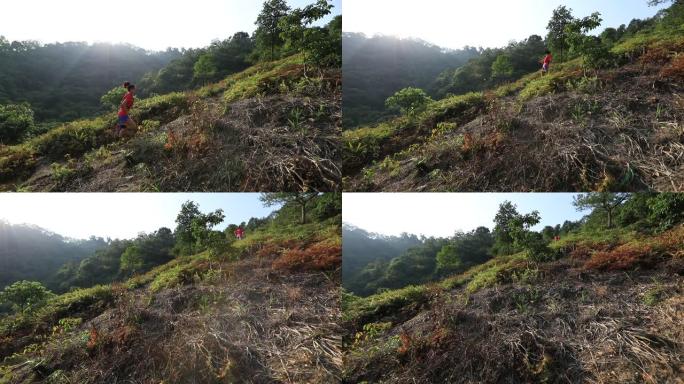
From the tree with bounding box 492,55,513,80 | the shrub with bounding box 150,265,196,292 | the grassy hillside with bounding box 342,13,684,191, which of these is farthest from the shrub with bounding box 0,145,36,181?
the tree with bounding box 492,55,513,80

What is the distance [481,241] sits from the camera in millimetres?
4766

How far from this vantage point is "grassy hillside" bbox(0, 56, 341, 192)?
404cm

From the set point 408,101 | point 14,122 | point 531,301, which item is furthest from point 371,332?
point 14,122

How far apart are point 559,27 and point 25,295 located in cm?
615

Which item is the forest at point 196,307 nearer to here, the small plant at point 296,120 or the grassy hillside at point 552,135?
the small plant at point 296,120

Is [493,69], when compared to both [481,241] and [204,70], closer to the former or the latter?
[481,241]

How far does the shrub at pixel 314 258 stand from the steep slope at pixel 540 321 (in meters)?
0.46

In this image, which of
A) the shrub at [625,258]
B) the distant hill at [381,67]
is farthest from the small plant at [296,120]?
the shrub at [625,258]

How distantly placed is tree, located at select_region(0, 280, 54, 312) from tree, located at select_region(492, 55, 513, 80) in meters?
5.22

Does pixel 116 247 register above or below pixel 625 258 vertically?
above

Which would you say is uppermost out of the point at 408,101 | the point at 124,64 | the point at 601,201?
the point at 124,64

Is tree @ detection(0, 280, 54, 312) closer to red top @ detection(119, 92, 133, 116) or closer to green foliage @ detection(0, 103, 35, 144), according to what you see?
green foliage @ detection(0, 103, 35, 144)

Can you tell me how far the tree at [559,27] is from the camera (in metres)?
4.47

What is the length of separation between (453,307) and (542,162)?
1750 millimetres
